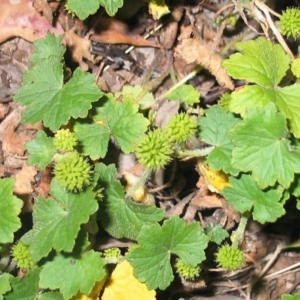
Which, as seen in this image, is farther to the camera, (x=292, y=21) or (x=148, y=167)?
(x=292, y=21)

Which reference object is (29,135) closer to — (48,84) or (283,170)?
(48,84)

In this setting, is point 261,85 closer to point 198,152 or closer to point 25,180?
point 198,152

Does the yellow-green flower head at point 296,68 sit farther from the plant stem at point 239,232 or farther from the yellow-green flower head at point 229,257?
the yellow-green flower head at point 229,257

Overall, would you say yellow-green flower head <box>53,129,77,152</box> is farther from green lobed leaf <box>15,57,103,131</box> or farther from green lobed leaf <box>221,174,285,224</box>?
green lobed leaf <box>221,174,285,224</box>

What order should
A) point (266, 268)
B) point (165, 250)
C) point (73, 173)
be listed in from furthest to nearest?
point (266, 268) < point (165, 250) < point (73, 173)

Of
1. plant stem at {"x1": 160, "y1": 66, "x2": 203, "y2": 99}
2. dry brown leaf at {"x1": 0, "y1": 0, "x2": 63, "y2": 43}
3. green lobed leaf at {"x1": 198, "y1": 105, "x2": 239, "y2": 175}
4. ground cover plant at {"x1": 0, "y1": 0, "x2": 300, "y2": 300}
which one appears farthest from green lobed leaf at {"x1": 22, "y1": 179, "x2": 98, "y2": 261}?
dry brown leaf at {"x1": 0, "y1": 0, "x2": 63, "y2": 43}

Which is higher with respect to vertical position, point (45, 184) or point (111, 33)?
point (111, 33)

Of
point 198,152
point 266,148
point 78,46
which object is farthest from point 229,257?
point 78,46
